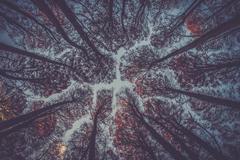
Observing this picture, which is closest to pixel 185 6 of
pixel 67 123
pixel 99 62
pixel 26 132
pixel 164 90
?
pixel 164 90

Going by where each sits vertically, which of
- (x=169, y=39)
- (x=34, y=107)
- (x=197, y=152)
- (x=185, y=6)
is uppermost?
(x=185, y=6)

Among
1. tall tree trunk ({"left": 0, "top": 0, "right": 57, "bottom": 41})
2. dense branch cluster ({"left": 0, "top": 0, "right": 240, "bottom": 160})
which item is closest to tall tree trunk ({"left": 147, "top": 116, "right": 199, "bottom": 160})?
dense branch cluster ({"left": 0, "top": 0, "right": 240, "bottom": 160})

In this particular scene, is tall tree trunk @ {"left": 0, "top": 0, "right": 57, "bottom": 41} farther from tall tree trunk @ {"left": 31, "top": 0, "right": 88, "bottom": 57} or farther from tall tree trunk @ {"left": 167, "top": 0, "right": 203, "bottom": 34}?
tall tree trunk @ {"left": 167, "top": 0, "right": 203, "bottom": 34}

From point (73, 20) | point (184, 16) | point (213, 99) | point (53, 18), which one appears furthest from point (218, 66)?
point (53, 18)

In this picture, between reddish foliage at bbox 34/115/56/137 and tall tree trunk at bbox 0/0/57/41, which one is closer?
tall tree trunk at bbox 0/0/57/41

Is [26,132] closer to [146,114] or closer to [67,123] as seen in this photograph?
[67,123]

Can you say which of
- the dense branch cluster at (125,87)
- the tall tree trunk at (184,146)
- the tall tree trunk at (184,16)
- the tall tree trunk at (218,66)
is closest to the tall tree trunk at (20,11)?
the dense branch cluster at (125,87)

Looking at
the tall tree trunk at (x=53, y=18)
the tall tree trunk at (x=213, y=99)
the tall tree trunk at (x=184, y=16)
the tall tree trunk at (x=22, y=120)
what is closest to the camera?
the tall tree trunk at (x=22, y=120)

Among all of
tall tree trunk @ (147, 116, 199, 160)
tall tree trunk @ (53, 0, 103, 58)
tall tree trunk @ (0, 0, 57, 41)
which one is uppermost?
tall tree trunk @ (0, 0, 57, 41)

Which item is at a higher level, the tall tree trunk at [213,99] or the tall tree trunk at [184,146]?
the tall tree trunk at [213,99]

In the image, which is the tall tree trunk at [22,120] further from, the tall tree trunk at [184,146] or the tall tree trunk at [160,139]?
the tall tree trunk at [184,146]

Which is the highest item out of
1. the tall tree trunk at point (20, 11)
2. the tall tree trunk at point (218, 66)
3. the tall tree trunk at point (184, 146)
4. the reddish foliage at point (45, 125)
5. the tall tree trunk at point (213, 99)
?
the tall tree trunk at point (20, 11)
